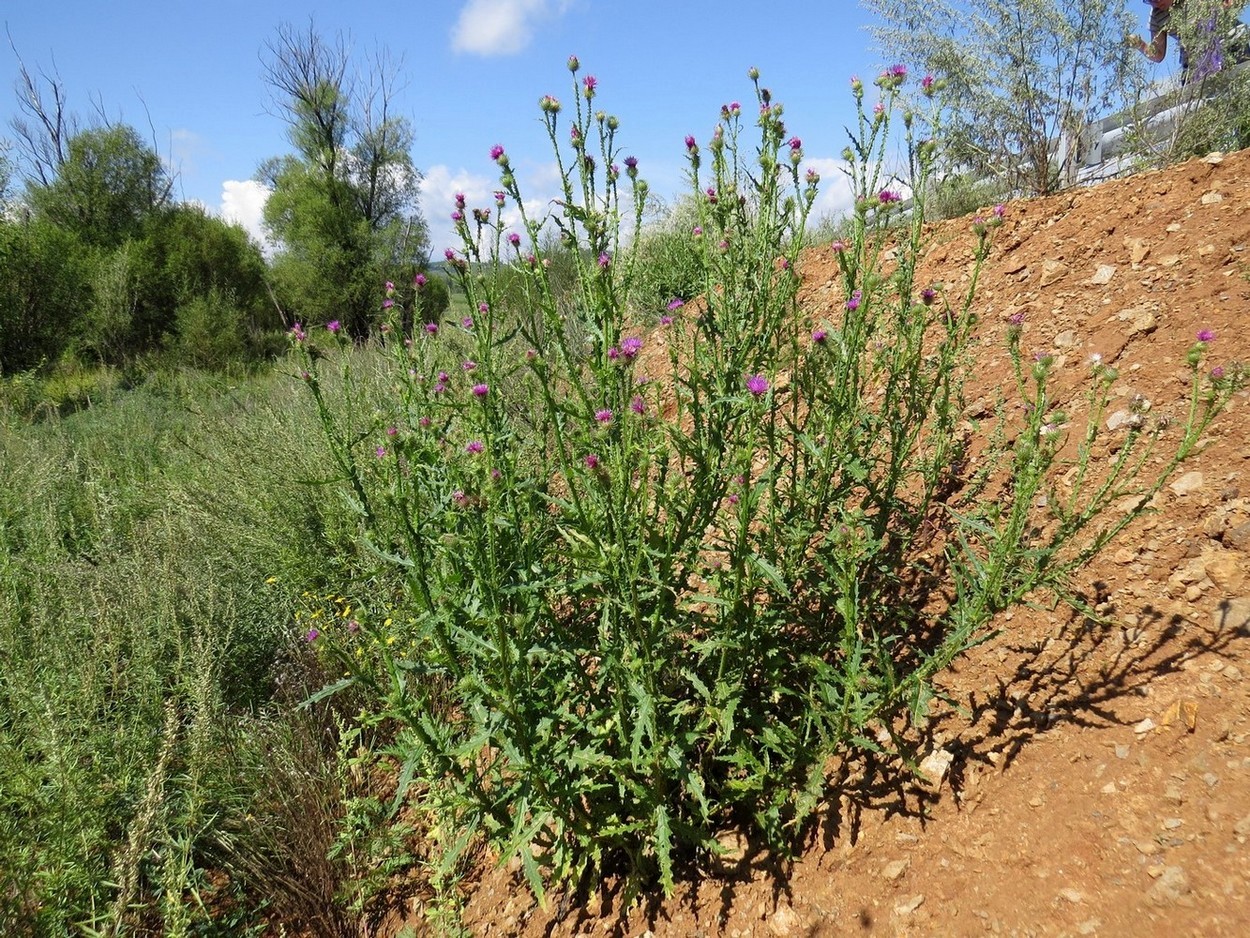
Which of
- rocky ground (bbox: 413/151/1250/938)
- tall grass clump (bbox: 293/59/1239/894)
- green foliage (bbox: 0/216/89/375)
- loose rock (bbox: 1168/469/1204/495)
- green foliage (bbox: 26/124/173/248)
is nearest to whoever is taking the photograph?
rocky ground (bbox: 413/151/1250/938)

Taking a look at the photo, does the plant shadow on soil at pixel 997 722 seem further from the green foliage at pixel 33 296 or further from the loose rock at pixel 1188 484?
the green foliage at pixel 33 296

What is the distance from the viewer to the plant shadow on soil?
175cm

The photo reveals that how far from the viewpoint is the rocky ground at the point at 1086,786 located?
4.59 ft

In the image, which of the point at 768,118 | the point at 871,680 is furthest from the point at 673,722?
the point at 768,118

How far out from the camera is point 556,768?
6.22 ft

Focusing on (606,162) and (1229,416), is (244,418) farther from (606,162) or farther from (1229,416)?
(1229,416)

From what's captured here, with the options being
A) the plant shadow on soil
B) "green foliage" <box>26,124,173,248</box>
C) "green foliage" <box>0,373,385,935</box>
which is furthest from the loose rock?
"green foliage" <box>26,124,173,248</box>

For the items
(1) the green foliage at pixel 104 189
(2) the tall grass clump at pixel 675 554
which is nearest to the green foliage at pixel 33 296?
(1) the green foliage at pixel 104 189

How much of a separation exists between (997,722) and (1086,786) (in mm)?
287

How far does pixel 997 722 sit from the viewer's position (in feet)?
6.10

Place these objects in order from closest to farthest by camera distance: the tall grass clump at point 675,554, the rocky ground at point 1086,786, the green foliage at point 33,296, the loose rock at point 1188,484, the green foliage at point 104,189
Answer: the rocky ground at point 1086,786, the tall grass clump at point 675,554, the loose rock at point 1188,484, the green foliage at point 33,296, the green foliage at point 104,189

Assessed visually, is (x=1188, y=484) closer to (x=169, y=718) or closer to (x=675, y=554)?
(x=675, y=554)

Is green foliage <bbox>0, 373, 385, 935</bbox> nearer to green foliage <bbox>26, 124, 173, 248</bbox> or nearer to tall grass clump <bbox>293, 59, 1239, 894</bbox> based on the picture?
tall grass clump <bbox>293, 59, 1239, 894</bbox>

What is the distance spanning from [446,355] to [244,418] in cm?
342
